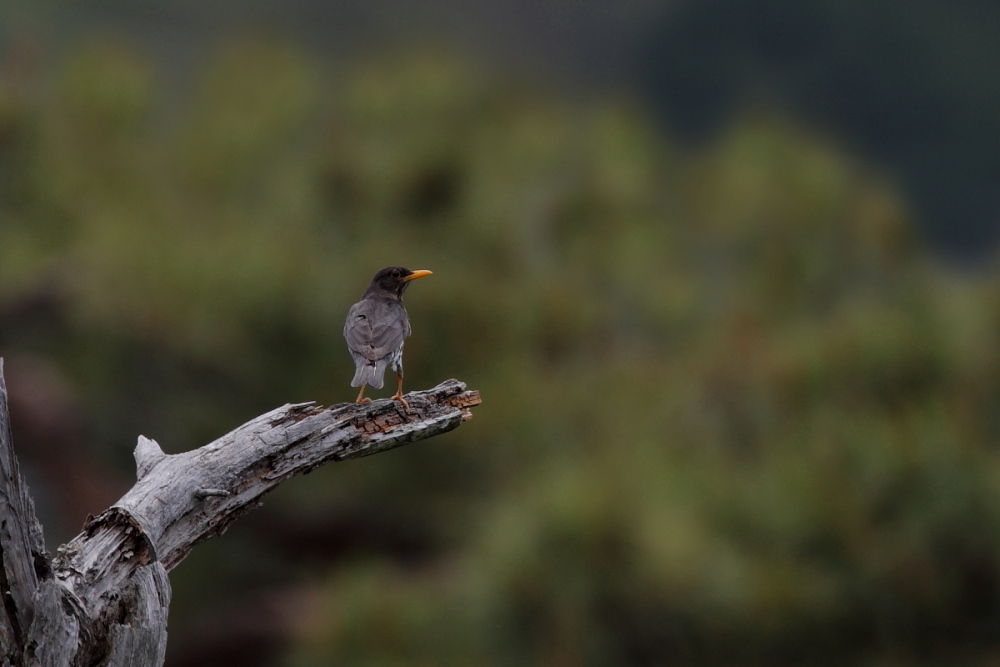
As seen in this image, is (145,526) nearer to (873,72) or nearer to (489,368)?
(489,368)

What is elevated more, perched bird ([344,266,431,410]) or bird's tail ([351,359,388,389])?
perched bird ([344,266,431,410])

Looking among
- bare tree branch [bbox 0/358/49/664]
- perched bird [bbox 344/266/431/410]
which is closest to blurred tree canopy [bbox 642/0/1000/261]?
perched bird [bbox 344/266/431/410]

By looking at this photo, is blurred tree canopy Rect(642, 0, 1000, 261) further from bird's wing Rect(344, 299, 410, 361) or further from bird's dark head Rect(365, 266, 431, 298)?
bird's wing Rect(344, 299, 410, 361)

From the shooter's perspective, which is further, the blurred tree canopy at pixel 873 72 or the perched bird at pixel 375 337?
the blurred tree canopy at pixel 873 72

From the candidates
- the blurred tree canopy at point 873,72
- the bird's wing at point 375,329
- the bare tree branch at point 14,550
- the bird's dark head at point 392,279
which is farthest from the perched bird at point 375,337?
the blurred tree canopy at point 873,72

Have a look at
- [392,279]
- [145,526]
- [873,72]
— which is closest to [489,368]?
[392,279]

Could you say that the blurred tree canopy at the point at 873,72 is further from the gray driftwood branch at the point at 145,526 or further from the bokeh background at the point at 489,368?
the gray driftwood branch at the point at 145,526

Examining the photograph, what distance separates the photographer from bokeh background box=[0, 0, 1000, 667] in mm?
12492

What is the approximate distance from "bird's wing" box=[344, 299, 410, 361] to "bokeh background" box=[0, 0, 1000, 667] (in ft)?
21.8

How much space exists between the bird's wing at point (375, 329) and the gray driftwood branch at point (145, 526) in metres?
1.03

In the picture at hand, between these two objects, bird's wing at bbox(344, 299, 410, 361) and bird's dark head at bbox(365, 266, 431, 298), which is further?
bird's dark head at bbox(365, 266, 431, 298)

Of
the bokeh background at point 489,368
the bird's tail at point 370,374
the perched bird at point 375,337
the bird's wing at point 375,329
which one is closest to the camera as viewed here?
the bird's tail at point 370,374

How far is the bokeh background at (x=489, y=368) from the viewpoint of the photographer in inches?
492

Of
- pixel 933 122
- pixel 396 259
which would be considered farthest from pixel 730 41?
pixel 396 259
